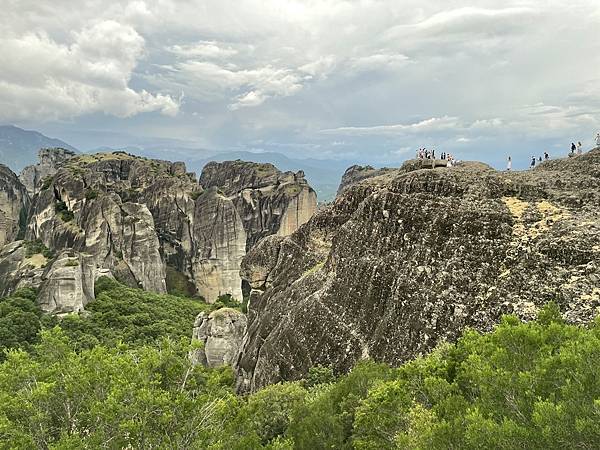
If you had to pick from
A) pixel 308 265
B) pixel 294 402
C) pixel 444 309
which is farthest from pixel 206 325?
pixel 444 309

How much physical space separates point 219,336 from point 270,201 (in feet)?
286

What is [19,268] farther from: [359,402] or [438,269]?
[438,269]

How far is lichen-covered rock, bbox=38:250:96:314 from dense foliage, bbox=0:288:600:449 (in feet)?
207

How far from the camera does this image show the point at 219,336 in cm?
6600

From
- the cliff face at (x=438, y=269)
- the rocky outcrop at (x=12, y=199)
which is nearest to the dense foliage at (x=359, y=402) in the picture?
the cliff face at (x=438, y=269)

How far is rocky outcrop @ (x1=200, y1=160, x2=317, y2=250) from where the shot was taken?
146125 millimetres

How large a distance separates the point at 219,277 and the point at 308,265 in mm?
84595

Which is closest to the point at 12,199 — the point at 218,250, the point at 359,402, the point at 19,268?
the point at 19,268

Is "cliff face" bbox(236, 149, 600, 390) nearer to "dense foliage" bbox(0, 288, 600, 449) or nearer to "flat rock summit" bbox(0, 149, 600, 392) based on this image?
"flat rock summit" bbox(0, 149, 600, 392)

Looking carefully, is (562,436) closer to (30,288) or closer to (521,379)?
(521,379)

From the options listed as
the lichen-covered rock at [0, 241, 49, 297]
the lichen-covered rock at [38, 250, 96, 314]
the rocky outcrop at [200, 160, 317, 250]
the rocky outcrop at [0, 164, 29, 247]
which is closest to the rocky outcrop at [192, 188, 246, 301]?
the rocky outcrop at [200, 160, 317, 250]

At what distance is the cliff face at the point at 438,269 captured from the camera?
26.7m

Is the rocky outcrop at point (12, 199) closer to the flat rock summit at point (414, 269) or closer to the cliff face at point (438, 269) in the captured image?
the flat rock summit at point (414, 269)

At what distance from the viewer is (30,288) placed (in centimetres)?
8438
